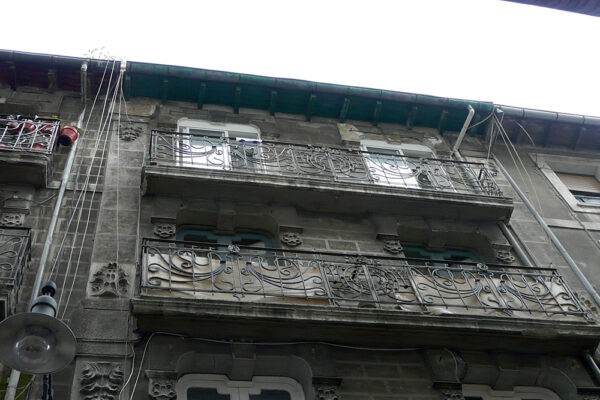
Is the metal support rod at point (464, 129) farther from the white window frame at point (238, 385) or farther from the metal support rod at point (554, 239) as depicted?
the white window frame at point (238, 385)

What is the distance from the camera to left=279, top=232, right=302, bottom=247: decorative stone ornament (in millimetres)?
12258

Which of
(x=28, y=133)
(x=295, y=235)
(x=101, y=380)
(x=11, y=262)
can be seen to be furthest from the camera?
(x=28, y=133)

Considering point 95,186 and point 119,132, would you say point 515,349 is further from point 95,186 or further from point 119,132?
point 119,132

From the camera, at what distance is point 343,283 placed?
10758 millimetres

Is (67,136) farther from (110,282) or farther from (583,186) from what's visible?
(583,186)

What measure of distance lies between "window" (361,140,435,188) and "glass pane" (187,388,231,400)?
5.70m

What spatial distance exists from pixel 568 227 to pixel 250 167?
6291 mm

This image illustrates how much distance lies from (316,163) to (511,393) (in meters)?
5.59

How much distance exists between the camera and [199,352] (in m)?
9.72

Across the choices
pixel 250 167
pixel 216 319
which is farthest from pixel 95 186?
pixel 216 319

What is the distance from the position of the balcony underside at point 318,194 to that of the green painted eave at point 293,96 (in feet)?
11.7

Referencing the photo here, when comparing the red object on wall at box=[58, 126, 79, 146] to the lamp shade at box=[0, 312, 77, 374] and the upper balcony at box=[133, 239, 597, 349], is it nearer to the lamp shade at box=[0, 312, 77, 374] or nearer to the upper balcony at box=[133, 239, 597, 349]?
the upper balcony at box=[133, 239, 597, 349]

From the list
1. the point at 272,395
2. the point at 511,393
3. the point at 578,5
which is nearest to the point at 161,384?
the point at 272,395

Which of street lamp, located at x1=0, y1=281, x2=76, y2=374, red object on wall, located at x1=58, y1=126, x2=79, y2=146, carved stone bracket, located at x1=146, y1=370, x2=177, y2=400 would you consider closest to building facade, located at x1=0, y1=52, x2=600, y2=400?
→ carved stone bracket, located at x1=146, y1=370, x2=177, y2=400
